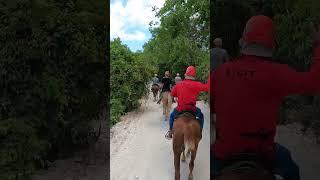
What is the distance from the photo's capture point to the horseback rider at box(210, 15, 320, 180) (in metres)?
3.08

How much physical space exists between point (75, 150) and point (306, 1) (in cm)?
517

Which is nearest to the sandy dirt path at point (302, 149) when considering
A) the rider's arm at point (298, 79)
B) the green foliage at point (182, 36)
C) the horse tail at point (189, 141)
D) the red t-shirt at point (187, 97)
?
the horse tail at point (189, 141)

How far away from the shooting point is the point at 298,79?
2.96 metres

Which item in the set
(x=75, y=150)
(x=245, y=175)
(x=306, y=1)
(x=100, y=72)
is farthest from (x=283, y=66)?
Answer: (x=75, y=150)

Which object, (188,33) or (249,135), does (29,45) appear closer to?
(249,135)

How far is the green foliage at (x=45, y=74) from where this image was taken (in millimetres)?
7074

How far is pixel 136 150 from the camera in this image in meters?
10.6

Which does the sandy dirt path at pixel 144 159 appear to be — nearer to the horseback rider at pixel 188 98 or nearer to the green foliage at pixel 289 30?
the green foliage at pixel 289 30

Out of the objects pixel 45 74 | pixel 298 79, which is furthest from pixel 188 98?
pixel 298 79

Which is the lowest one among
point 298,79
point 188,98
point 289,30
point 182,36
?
point 188,98

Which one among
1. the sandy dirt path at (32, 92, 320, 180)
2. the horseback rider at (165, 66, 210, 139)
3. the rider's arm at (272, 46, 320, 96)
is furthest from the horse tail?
the rider's arm at (272, 46, 320, 96)

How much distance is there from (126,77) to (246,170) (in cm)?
1343

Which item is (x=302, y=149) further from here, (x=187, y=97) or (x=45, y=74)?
(x=45, y=74)

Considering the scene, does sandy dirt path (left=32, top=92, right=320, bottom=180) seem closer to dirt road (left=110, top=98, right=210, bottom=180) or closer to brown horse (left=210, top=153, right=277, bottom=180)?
dirt road (left=110, top=98, right=210, bottom=180)
